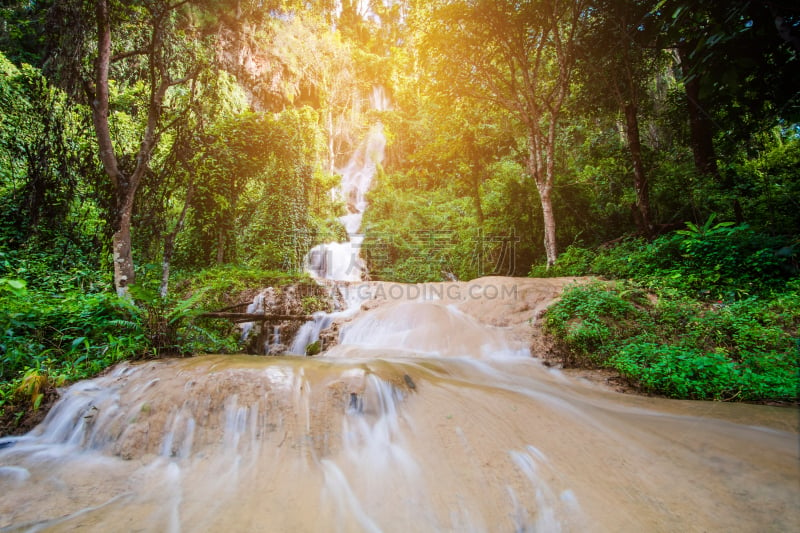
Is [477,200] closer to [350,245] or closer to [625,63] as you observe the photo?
[625,63]

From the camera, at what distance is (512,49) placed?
886 centimetres

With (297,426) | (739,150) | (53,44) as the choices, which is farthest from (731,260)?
(53,44)

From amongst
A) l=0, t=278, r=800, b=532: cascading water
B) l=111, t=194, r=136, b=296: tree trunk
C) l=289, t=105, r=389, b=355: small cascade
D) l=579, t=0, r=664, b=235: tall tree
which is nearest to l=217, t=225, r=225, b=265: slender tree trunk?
l=289, t=105, r=389, b=355: small cascade

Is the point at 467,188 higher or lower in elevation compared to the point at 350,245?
higher

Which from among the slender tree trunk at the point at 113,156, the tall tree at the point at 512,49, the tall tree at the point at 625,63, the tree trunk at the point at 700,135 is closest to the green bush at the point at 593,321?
the tall tree at the point at 512,49

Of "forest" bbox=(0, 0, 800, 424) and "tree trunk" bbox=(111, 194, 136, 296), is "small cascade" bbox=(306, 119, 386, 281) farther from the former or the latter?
"tree trunk" bbox=(111, 194, 136, 296)

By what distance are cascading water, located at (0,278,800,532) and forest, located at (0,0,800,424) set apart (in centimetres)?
83

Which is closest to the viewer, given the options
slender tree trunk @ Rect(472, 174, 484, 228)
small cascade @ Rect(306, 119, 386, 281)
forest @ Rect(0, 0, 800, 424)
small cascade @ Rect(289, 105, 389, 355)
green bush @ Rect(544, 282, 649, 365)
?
forest @ Rect(0, 0, 800, 424)

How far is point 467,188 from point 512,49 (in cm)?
514

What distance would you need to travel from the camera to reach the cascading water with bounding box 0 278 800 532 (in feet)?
6.41

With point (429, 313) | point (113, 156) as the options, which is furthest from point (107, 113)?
point (429, 313)

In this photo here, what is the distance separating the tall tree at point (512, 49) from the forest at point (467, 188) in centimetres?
6

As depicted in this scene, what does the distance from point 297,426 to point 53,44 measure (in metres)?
7.26

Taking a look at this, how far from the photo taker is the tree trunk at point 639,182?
7418mm
